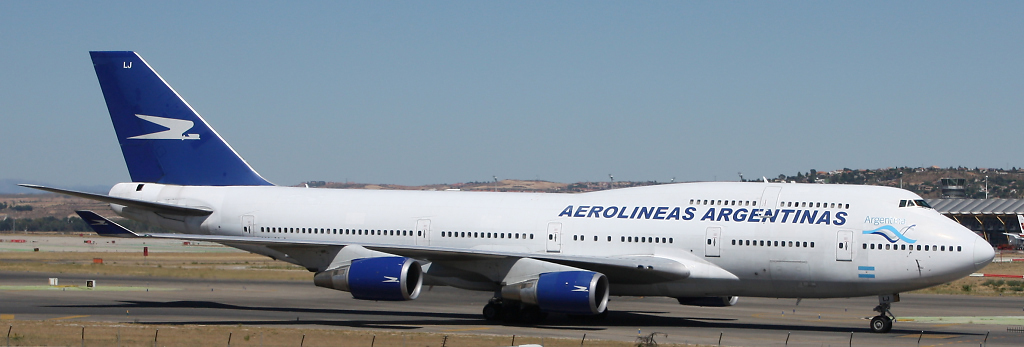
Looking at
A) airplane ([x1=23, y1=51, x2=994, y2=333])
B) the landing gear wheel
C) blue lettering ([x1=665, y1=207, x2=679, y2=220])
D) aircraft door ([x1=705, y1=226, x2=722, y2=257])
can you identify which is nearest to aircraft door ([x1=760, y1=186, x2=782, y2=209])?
airplane ([x1=23, y1=51, x2=994, y2=333])

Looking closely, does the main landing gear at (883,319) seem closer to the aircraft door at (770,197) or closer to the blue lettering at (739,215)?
the aircraft door at (770,197)

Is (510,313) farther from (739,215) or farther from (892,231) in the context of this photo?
(892,231)

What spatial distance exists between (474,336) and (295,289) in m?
20.1

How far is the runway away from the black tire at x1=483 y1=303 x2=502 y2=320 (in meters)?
0.54

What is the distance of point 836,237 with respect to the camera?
3030 centimetres

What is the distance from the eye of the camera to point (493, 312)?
33031 millimetres

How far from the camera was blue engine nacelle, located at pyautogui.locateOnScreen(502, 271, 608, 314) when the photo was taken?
29.5m

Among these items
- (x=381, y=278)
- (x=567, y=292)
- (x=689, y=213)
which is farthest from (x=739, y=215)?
(x=381, y=278)

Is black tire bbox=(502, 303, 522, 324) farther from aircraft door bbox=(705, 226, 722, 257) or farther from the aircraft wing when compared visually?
aircraft door bbox=(705, 226, 722, 257)

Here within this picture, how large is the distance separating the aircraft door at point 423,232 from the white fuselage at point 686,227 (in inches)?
1.3

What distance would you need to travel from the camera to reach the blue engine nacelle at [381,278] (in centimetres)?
3022

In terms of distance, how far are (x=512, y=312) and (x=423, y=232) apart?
4233 mm

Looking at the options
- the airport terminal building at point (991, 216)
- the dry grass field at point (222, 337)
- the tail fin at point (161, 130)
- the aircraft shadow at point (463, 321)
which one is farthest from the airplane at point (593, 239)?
the airport terminal building at point (991, 216)

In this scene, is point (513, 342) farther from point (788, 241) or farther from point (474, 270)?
point (788, 241)
